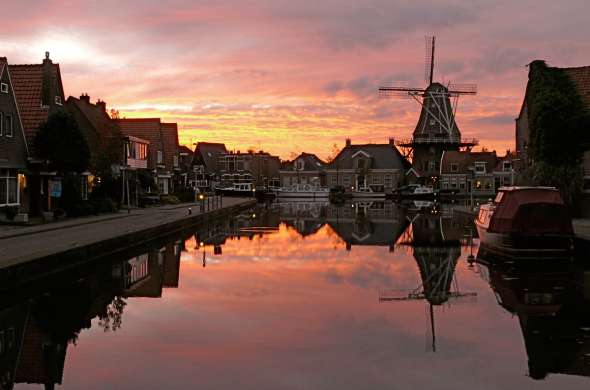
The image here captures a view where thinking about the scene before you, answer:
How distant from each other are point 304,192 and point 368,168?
12.5 m

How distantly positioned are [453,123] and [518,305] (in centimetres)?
9897

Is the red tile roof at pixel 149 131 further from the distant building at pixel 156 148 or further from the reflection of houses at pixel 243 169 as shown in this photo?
the reflection of houses at pixel 243 169

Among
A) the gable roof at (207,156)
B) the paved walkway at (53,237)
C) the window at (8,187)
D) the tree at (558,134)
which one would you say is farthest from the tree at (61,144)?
the gable roof at (207,156)

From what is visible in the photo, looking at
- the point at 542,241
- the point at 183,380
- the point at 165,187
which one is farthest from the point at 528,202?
the point at 165,187

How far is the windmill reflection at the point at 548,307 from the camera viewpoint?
1117cm

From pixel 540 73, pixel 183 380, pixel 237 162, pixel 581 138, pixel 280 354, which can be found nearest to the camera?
pixel 183 380

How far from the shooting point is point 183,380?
10.1 meters

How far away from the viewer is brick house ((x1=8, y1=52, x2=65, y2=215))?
38375 mm

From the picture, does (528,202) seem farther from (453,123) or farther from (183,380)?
(453,123)

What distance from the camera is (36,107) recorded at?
40938 mm

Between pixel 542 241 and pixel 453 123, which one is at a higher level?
pixel 453 123

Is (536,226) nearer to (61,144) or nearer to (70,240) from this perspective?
(70,240)

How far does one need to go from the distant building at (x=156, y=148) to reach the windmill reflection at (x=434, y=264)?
3794cm

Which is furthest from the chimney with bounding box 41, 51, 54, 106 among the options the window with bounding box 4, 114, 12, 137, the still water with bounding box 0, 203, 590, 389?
the still water with bounding box 0, 203, 590, 389
